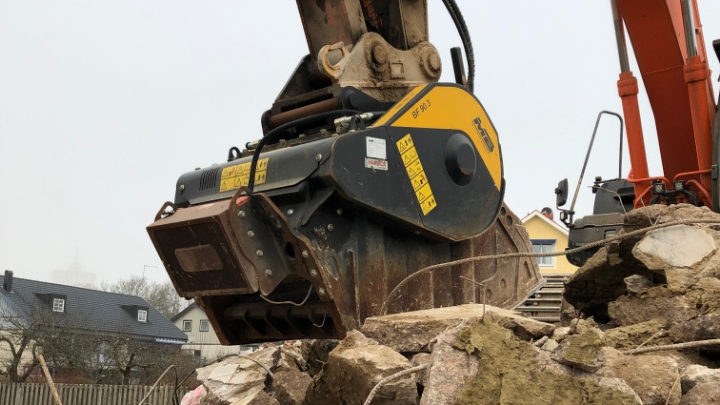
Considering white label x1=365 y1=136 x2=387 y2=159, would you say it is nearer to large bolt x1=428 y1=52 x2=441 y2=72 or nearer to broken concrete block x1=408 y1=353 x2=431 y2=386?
large bolt x1=428 y1=52 x2=441 y2=72

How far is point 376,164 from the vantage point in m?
4.03

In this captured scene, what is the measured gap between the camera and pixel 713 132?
5.71 metres

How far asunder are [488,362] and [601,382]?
0.35 m

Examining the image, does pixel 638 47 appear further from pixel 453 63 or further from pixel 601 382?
pixel 601 382

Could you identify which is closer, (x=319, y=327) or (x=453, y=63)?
(x=319, y=327)

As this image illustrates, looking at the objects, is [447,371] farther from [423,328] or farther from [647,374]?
[647,374]

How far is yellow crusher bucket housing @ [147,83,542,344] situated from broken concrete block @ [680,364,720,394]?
70.5 inches

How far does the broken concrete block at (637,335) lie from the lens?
2.83 m

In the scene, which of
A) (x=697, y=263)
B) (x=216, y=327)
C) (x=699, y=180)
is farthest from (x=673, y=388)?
(x=699, y=180)

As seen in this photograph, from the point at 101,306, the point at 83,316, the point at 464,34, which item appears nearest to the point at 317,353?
the point at 464,34

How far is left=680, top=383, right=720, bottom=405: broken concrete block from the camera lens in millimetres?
→ 2354

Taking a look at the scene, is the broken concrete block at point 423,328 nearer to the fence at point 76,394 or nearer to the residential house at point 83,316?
the fence at point 76,394

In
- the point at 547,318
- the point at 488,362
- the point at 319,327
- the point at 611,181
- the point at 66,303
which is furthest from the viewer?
the point at 66,303

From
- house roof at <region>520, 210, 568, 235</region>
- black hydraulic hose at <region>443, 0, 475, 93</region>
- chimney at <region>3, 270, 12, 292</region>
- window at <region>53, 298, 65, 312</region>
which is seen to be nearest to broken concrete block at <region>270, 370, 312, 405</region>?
black hydraulic hose at <region>443, 0, 475, 93</region>
